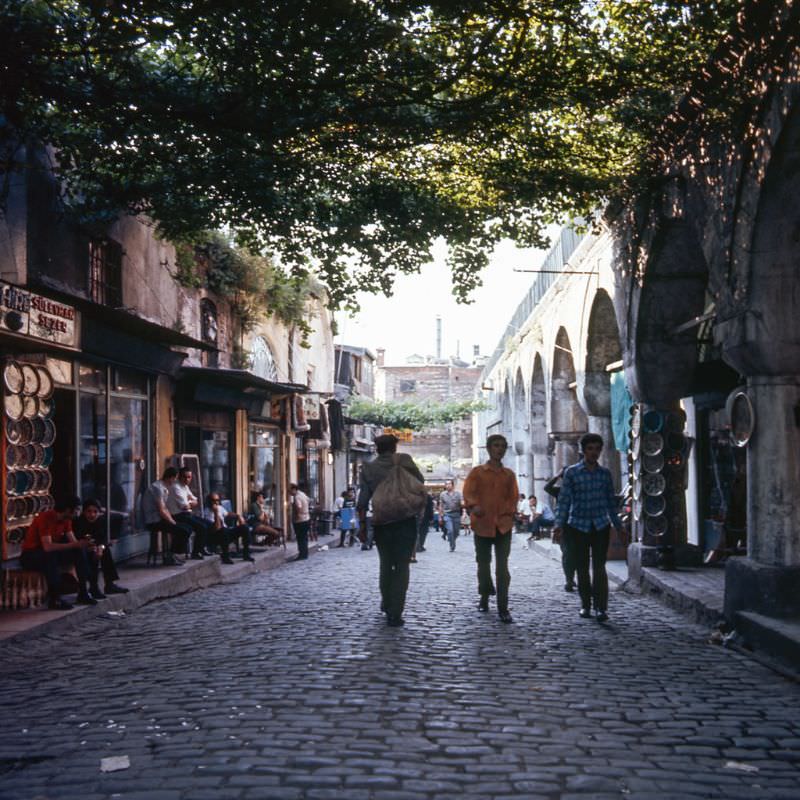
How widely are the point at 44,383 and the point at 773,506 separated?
7.74 metres

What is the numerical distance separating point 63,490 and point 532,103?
7.30m

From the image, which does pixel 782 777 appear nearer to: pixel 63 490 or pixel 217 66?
pixel 217 66

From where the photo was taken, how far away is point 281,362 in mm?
24234

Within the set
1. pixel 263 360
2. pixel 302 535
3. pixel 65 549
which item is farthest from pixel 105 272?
pixel 263 360

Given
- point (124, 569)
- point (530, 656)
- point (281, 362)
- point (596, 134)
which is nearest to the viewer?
point (530, 656)

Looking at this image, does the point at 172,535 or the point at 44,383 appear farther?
the point at 172,535

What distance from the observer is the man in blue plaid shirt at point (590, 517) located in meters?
8.83

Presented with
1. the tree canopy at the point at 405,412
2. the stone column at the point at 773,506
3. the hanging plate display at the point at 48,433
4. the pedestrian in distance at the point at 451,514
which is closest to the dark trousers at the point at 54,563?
the hanging plate display at the point at 48,433

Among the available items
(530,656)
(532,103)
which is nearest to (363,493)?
(530,656)

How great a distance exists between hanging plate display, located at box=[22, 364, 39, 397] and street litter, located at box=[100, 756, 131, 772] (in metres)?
7.09

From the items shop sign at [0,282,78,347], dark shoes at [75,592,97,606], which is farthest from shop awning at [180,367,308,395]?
dark shoes at [75,592,97,606]

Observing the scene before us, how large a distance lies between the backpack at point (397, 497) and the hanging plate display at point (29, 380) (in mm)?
4500

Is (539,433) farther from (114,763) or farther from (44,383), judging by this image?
(114,763)

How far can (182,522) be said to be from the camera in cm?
1393
